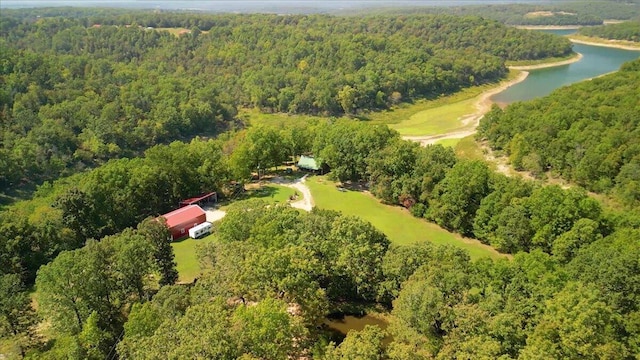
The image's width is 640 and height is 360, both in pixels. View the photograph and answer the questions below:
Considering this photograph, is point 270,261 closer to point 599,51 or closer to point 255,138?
point 255,138

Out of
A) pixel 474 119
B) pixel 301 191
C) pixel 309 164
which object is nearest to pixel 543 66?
pixel 474 119

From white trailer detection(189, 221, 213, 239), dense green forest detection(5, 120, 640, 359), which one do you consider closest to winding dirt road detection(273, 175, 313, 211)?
white trailer detection(189, 221, 213, 239)

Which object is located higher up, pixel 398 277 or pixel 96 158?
pixel 398 277

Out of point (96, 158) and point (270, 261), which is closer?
point (270, 261)

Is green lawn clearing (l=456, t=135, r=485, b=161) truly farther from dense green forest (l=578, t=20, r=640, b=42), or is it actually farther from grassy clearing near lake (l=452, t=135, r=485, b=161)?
dense green forest (l=578, t=20, r=640, b=42)

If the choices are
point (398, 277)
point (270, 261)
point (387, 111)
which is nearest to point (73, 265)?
point (270, 261)

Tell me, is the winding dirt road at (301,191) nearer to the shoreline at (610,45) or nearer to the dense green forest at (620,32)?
the shoreline at (610,45)
